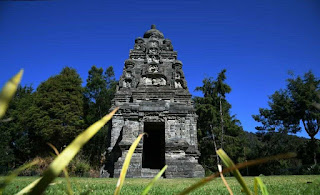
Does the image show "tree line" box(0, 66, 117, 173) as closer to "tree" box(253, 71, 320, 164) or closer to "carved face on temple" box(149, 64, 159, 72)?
"carved face on temple" box(149, 64, 159, 72)

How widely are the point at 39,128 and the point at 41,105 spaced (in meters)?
2.67

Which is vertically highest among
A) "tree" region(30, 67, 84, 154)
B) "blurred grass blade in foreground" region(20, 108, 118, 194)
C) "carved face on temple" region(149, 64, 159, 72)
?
"carved face on temple" region(149, 64, 159, 72)

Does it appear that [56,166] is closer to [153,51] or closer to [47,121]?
[153,51]

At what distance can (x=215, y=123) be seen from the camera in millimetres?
22625

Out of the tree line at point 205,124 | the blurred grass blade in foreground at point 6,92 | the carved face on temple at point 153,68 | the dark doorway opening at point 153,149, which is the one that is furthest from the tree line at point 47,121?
the blurred grass blade in foreground at point 6,92

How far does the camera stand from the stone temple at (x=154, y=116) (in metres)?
9.94

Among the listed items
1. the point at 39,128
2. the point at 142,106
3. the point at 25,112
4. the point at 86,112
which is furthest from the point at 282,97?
the point at 25,112

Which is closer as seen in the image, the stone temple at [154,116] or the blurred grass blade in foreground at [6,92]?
the blurred grass blade in foreground at [6,92]

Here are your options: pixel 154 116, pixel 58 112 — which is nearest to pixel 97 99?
pixel 58 112

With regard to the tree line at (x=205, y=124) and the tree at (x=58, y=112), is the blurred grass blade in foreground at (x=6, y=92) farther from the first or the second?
the tree at (x=58, y=112)

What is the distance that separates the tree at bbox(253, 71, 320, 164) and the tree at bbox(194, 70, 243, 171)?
2987 millimetres

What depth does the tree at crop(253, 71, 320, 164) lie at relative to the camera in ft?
58.7

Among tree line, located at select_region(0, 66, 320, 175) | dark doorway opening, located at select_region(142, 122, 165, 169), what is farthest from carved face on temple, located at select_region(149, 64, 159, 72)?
tree line, located at select_region(0, 66, 320, 175)

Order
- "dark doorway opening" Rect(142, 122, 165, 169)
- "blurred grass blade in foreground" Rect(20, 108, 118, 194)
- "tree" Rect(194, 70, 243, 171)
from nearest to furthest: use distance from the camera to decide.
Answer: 1. "blurred grass blade in foreground" Rect(20, 108, 118, 194)
2. "dark doorway opening" Rect(142, 122, 165, 169)
3. "tree" Rect(194, 70, 243, 171)
